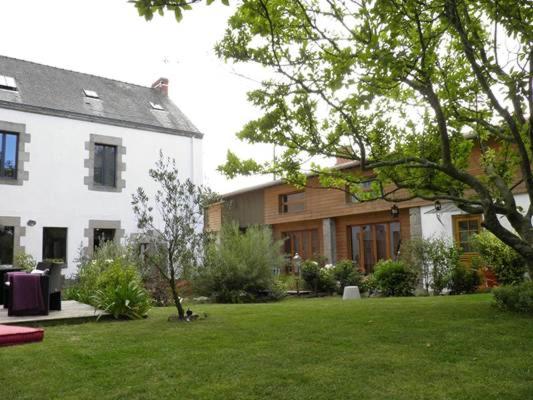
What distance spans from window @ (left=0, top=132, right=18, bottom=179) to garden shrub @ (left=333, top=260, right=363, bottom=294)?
31.2 feet

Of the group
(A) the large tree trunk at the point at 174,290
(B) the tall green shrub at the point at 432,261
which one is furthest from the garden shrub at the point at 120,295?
(B) the tall green shrub at the point at 432,261

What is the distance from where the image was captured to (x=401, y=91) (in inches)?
303

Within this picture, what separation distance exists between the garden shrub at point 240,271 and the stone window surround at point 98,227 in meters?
4.27

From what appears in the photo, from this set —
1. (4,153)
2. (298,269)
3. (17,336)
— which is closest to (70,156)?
(4,153)

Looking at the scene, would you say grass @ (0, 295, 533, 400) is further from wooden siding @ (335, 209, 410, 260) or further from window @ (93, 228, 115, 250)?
wooden siding @ (335, 209, 410, 260)

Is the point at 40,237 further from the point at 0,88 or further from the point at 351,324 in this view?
the point at 351,324

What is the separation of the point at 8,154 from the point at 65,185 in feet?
5.69

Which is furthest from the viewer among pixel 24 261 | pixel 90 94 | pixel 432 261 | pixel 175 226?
pixel 90 94

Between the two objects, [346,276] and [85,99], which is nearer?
[346,276]

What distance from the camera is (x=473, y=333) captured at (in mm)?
5082

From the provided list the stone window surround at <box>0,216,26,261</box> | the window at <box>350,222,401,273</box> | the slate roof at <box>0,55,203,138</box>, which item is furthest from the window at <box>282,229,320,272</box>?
the stone window surround at <box>0,216,26,261</box>

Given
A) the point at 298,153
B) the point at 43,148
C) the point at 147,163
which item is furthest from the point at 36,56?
the point at 298,153

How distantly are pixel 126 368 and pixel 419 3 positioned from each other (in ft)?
13.8

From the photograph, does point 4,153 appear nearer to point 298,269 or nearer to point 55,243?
point 55,243
